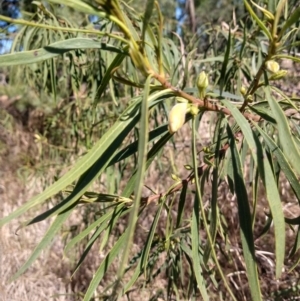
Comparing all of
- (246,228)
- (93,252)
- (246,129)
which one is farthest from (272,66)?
(93,252)

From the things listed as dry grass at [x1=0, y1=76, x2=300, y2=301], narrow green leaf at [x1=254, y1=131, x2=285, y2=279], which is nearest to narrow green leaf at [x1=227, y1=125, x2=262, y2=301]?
narrow green leaf at [x1=254, y1=131, x2=285, y2=279]

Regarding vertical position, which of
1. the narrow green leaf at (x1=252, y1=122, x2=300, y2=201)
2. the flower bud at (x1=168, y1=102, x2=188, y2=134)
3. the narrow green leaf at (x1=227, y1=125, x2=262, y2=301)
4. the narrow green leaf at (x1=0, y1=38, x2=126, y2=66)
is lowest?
the narrow green leaf at (x1=227, y1=125, x2=262, y2=301)

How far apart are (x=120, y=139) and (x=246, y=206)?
0.17m

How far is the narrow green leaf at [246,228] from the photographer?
0.54 m

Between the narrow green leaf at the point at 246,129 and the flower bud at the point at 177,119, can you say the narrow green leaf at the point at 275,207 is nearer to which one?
the narrow green leaf at the point at 246,129

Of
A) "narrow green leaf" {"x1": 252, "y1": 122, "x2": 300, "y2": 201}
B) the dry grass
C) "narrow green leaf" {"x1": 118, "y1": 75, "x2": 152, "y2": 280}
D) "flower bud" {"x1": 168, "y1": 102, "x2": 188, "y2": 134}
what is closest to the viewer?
"narrow green leaf" {"x1": 118, "y1": 75, "x2": 152, "y2": 280}

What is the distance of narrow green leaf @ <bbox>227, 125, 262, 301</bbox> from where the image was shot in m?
0.54

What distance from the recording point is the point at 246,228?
56 cm

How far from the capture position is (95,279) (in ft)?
2.31

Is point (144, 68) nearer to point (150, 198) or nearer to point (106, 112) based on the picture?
point (150, 198)

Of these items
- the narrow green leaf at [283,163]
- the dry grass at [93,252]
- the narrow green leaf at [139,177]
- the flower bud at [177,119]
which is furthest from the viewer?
the dry grass at [93,252]

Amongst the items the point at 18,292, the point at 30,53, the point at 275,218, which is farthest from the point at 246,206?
the point at 18,292

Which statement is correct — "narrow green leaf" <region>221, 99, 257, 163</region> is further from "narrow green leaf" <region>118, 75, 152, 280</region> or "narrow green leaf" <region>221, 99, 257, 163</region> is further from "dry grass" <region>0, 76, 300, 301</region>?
"dry grass" <region>0, 76, 300, 301</region>

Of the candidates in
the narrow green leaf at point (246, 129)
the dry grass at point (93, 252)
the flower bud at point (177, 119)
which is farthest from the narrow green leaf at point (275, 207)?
the dry grass at point (93, 252)
